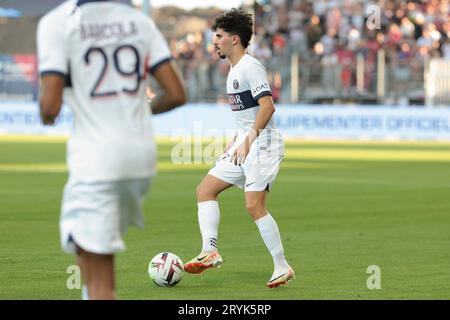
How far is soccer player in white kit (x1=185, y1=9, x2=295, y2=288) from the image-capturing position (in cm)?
1016

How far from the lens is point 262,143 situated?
1041cm

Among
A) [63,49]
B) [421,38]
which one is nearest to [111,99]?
[63,49]

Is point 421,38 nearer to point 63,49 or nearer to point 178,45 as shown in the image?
point 178,45

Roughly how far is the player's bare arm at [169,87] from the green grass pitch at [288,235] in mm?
3155

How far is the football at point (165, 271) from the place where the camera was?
1002 cm

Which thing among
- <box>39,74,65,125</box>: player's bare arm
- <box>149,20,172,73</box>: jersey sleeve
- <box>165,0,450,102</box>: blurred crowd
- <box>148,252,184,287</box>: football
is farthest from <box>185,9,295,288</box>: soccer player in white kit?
<box>165,0,450,102</box>: blurred crowd

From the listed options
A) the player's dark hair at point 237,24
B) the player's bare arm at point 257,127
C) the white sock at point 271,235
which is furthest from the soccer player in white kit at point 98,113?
the player's dark hair at point 237,24

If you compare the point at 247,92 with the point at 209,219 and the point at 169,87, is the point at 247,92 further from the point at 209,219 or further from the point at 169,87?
the point at 169,87

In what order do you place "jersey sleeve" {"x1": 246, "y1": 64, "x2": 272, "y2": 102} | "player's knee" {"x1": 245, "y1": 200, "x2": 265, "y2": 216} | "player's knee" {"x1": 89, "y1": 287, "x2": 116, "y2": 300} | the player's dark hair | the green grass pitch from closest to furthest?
1. "player's knee" {"x1": 89, "y1": 287, "x2": 116, "y2": 300}
2. the green grass pitch
3. "jersey sleeve" {"x1": 246, "y1": 64, "x2": 272, "y2": 102}
4. "player's knee" {"x1": 245, "y1": 200, "x2": 265, "y2": 216}
5. the player's dark hair

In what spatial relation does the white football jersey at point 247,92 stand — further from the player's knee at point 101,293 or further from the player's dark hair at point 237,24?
the player's knee at point 101,293

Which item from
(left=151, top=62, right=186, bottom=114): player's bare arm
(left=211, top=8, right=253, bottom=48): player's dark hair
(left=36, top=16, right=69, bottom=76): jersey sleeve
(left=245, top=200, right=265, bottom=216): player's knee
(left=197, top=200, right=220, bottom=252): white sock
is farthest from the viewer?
(left=197, top=200, right=220, bottom=252): white sock

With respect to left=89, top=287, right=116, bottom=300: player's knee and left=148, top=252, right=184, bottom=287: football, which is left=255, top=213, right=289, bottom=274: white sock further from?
left=89, top=287, right=116, bottom=300: player's knee

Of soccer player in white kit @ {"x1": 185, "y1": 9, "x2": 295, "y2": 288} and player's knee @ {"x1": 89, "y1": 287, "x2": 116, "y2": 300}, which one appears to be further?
soccer player in white kit @ {"x1": 185, "y1": 9, "x2": 295, "y2": 288}
